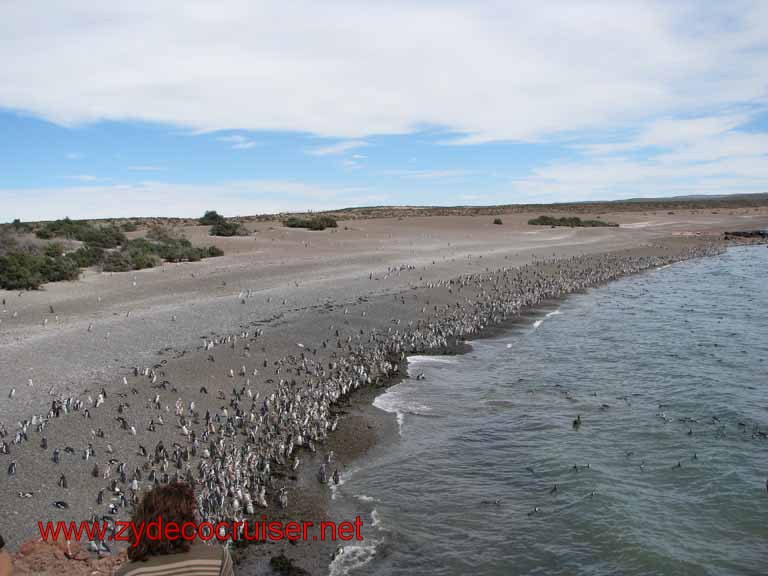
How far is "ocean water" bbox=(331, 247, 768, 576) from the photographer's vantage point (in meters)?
9.10

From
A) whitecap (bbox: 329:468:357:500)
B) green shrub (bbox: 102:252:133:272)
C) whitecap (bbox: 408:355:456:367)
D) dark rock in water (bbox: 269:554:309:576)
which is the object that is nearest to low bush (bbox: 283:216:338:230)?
green shrub (bbox: 102:252:133:272)

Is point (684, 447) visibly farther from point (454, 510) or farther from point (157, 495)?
point (157, 495)

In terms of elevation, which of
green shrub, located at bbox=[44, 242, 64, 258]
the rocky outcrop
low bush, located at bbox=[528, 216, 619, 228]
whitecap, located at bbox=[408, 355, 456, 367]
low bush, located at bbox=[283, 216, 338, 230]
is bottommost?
whitecap, located at bbox=[408, 355, 456, 367]

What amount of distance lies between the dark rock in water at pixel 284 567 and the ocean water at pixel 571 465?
0.47 m

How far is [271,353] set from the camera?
1684 cm

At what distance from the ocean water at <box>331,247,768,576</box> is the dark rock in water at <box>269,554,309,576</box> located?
473 millimetres

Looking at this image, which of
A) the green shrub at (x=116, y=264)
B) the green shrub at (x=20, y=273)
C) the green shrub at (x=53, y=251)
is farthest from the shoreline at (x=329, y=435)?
the green shrub at (x=53, y=251)

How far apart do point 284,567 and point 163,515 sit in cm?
491

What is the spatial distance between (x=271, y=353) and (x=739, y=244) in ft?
204

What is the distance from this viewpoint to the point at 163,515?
152 inches

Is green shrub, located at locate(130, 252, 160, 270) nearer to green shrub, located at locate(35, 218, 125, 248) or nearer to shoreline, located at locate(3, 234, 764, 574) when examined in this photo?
green shrub, located at locate(35, 218, 125, 248)

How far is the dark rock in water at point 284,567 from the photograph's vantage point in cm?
814

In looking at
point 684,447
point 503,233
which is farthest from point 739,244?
point 684,447

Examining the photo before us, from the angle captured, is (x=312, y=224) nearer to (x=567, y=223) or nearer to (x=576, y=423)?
A: (x=567, y=223)
